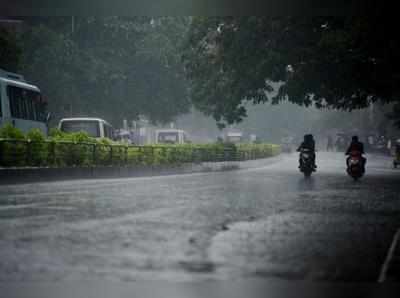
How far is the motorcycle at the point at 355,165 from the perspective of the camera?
27.0 metres

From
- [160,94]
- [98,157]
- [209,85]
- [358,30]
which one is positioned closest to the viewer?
[358,30]

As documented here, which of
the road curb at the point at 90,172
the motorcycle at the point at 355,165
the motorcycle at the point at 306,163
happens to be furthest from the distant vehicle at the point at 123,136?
the motorcycle at the point at 355,165

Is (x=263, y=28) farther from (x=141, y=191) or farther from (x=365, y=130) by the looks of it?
(x=365, y=130)

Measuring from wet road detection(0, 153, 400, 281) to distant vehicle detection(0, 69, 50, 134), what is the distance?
13.5 meters

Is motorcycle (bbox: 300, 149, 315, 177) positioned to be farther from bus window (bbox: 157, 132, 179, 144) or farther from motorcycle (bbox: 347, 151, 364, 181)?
bus window (bbox: 157, 132, 179, 144)

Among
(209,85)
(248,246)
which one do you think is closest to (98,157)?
(209,85)

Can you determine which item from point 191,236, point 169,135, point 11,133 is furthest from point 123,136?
point 191,236

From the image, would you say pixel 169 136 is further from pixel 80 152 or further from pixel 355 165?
pixel 355 165

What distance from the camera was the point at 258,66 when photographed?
34562mm

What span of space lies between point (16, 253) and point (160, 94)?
53560 millimetres

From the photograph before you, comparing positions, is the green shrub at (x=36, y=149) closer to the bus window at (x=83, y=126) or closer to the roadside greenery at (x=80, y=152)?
the roadside greenery at (x=80, y=152)

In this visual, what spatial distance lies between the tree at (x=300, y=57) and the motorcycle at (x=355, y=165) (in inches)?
152

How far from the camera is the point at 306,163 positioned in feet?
97.0

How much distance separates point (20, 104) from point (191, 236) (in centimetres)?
2323
